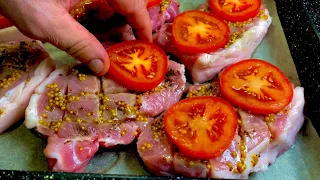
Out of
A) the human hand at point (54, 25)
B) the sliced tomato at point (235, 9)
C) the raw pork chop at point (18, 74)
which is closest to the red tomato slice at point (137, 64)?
the human hand at point (54, 25)

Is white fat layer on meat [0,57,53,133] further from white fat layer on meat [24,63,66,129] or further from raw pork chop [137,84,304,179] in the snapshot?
raw pork chop [137,84,304,179]

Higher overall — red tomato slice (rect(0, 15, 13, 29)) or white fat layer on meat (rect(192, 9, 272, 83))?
red tomato slice (rect(0, 15, 13, 29))

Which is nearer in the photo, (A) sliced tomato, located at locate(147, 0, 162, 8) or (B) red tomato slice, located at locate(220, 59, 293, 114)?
(B) red tomato slice, located at locate(220, 59, 293, 114)

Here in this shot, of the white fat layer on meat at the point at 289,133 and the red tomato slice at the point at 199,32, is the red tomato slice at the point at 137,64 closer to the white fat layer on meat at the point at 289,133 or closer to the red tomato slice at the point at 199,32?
the red tomato slice at the point at 199,32

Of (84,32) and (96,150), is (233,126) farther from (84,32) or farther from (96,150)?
(84,32)

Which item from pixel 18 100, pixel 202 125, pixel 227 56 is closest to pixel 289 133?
pixel 202 125

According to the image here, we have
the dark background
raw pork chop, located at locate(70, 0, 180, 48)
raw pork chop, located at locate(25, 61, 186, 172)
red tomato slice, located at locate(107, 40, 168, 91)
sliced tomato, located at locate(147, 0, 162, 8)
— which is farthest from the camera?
sliced tomato, located at locate(147, 0, 162, 8)

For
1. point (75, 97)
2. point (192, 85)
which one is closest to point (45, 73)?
point (75, 97)

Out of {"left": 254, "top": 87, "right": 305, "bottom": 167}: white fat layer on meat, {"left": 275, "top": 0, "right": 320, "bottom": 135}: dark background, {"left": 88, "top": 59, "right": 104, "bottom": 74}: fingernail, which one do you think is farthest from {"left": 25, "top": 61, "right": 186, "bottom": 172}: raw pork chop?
{"left": 275, "top": 0, "right": 320, "bottom": 135}: dark background
